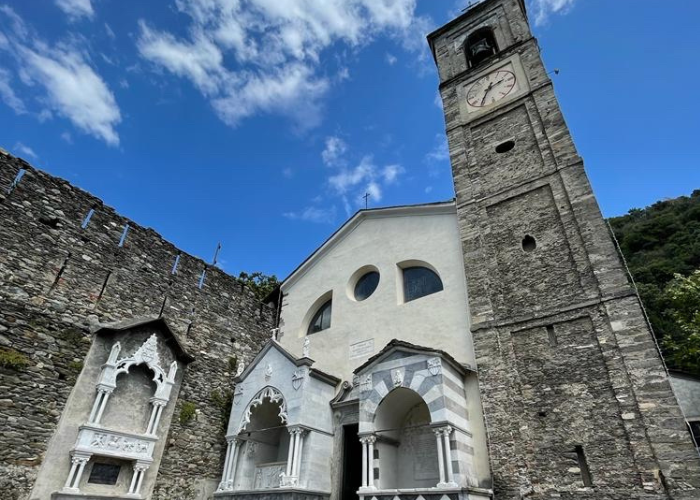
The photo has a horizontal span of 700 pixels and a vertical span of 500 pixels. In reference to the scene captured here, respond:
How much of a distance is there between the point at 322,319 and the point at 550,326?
666 cm

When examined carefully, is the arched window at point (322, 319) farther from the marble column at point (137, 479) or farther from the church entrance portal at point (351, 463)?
the marble column at point (137, 479)

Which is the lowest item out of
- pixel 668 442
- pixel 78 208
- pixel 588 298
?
pixel 668 442

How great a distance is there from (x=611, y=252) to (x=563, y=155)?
2945mm

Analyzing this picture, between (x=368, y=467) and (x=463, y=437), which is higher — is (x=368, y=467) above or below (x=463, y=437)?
below

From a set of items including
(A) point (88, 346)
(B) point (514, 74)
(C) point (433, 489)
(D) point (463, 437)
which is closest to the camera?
(C) point (433, 489)

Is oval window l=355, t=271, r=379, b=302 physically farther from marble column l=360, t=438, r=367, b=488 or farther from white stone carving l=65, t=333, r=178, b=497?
white stone carving l=65, t=333, r=178, b=497

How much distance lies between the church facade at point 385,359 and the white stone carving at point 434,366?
0.11 ft

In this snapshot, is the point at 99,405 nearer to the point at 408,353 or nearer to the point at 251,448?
the point at 251,448

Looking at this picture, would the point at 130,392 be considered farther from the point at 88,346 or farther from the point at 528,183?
the point at 528,183

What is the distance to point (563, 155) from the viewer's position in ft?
32.4

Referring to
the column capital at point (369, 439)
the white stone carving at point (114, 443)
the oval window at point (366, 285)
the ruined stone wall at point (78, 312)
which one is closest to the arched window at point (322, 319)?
the oval window at point (366, 285)

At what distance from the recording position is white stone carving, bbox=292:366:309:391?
9461 mm

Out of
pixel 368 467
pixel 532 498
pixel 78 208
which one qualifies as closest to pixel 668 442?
pixel 532 498

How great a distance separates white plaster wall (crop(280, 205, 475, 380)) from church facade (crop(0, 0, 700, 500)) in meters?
0.06
